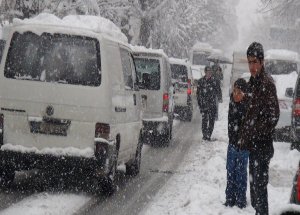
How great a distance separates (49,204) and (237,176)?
251cm

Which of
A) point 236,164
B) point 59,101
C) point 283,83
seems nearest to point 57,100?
point 59,101

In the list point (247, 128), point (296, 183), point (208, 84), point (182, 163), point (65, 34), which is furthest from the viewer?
point (208, 84)

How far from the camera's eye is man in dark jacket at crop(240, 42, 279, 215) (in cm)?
→ 669

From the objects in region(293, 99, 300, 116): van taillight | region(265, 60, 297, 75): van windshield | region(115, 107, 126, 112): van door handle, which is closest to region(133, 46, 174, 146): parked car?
region(293, 99, 300, 116): van taillight

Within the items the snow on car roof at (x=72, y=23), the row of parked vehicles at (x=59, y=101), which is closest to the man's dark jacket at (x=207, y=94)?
the snow on car roof at (x=72, y=23)

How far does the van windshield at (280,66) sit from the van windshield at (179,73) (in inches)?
272

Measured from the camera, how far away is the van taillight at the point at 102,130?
27.9ft

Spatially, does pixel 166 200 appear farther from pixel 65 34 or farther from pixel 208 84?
pixel 208 84

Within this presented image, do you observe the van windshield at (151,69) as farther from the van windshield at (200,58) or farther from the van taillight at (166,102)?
the van windshield at (200,58)

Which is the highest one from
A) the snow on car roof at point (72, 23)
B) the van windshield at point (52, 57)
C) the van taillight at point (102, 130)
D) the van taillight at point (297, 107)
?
the snow on car roof at point (72, 23)

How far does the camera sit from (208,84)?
17.8m

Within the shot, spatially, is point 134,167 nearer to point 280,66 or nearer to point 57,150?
point 57,150

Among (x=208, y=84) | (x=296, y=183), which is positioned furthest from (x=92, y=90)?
(x=208, y=84)

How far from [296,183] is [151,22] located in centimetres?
2942
